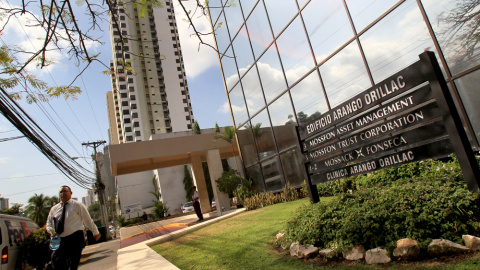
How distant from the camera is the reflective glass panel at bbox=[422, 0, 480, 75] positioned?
5.89 metres

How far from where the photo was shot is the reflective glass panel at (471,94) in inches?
235

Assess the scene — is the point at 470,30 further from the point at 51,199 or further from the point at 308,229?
the point at 51,199

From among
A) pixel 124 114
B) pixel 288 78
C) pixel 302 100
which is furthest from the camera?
pixel 124 114

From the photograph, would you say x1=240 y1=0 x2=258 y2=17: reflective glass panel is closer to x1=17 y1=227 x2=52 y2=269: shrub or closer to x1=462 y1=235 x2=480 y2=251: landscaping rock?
x1=17 y1=227 x2=52 y2=269: shrub

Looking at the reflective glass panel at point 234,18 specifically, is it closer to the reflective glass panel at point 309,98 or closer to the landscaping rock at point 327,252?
the reflective glass panel at point 309,98

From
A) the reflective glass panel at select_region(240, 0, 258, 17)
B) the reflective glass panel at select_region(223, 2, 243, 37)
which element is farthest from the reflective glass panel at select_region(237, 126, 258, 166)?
the reflective glass panel at select_region(240, 0, 258, 17)

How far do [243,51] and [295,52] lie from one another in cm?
457

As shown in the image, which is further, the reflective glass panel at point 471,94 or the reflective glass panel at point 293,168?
the reflective glass panel at point 293,168

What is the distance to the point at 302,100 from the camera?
1129cm

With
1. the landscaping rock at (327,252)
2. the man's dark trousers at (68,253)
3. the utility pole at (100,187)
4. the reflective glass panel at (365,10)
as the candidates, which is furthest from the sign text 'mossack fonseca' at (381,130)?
the utility pole at (100,187)

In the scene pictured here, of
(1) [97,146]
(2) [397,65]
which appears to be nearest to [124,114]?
(1) [97,146]

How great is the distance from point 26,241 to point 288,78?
10.2m

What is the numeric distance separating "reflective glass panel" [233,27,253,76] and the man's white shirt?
11.3m

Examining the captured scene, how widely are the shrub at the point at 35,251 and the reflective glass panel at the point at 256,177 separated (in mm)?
9596
